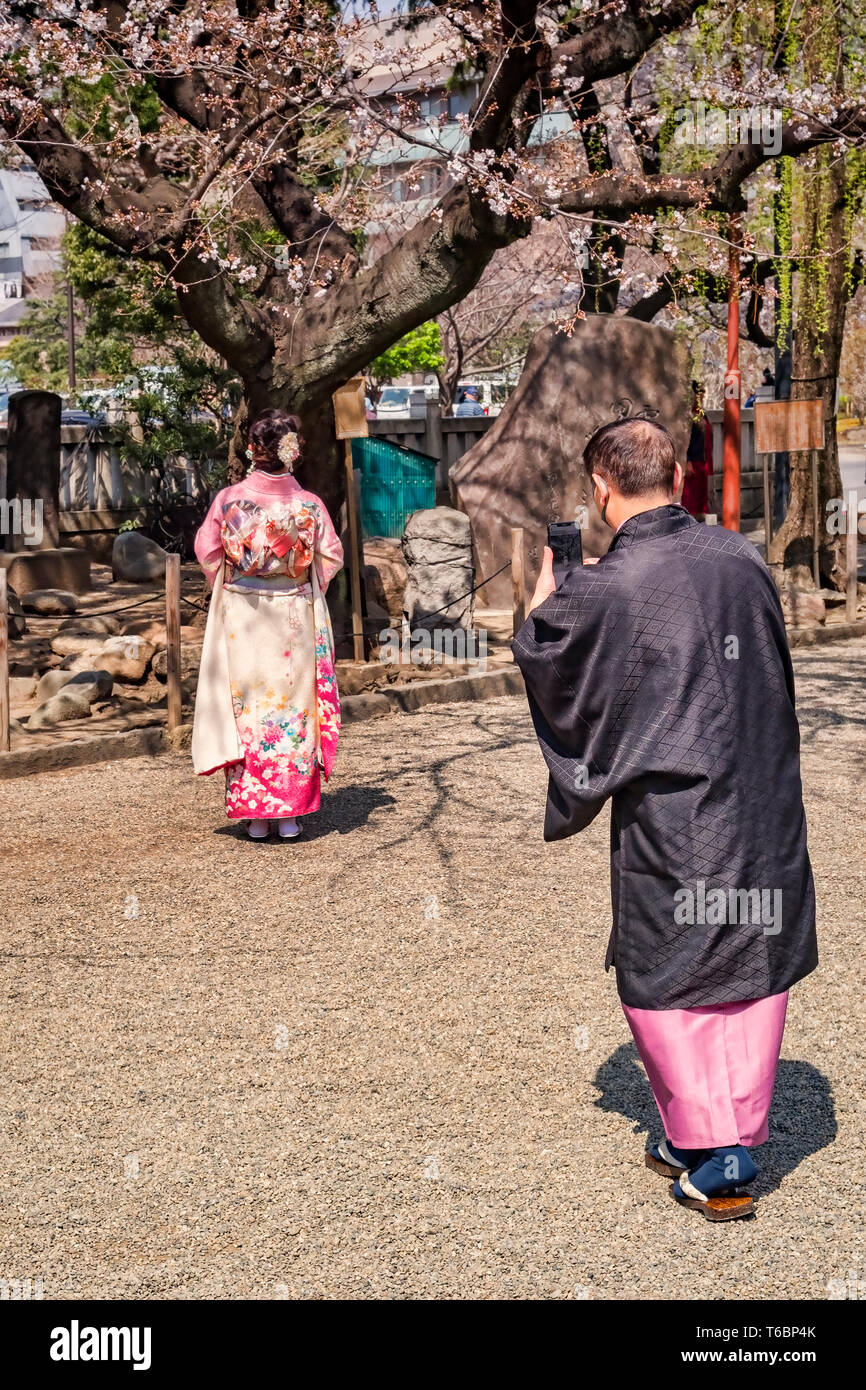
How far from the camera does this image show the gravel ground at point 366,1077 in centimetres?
327

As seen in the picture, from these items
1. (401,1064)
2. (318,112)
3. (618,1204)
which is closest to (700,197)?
(318,112)

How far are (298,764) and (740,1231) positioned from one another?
13.2 ft

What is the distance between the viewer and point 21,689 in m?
10.9

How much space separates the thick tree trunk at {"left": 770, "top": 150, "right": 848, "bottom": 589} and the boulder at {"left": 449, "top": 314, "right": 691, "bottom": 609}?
1.38m

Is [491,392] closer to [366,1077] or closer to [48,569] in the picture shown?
[48,569]

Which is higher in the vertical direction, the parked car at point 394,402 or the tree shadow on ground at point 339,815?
the parked car at point 394,402

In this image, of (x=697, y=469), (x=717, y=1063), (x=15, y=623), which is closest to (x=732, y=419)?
(x=697, y=469)

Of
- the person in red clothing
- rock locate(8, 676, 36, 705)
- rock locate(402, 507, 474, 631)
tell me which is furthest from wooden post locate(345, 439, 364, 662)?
the person in red clothing

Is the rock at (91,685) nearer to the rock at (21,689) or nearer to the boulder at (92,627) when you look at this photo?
the rock at (21,689)

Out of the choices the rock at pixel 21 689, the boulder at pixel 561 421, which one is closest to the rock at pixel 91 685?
the rock at pixel 21 689

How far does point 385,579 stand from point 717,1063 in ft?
32.5

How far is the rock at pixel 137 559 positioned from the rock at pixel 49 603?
6.62ft

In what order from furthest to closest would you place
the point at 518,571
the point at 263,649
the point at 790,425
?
the point at 790,425 < the point at 518,571 < the point at 263,649

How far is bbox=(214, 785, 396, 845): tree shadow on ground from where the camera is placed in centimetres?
718
